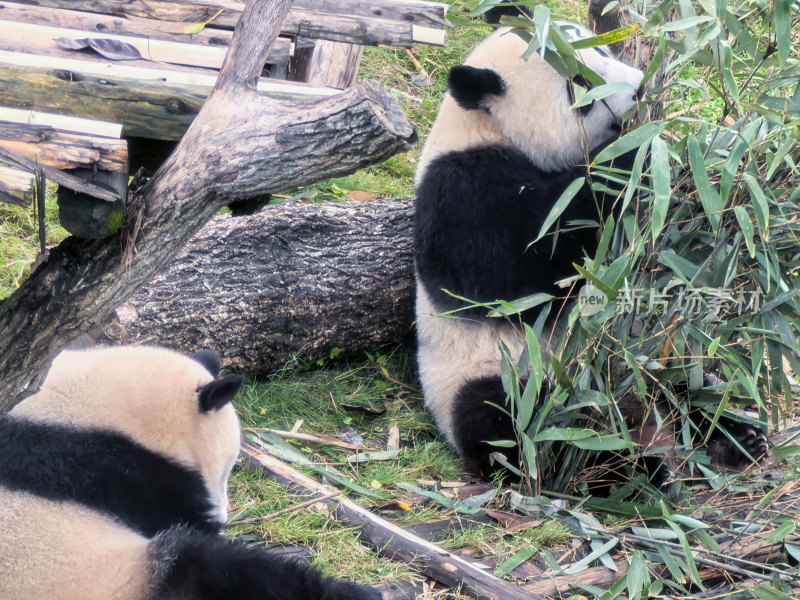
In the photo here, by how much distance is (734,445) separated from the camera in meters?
3.21

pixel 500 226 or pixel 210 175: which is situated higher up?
pixel 210 175

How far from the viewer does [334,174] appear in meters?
2.05

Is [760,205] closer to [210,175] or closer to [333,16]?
[210,175]

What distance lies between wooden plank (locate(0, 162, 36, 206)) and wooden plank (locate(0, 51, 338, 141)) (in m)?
0.64

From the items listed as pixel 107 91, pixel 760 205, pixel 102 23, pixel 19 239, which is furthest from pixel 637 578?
pixel 19 239

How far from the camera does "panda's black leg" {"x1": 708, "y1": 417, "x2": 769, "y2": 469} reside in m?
3.20

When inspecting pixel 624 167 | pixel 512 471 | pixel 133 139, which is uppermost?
pixel 624 167

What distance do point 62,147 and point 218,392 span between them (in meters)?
0.76

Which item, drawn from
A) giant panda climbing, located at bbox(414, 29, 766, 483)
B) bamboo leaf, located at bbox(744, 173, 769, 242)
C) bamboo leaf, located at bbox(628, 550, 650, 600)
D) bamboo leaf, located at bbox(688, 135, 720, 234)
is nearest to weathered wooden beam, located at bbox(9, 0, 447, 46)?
giant panda climbing, located at bbox(414, 29, 766, 483)

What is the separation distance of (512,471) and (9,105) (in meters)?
2.11

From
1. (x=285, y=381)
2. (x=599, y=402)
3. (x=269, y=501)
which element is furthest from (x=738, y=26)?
(x=285, y=381)

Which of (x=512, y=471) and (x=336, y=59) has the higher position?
(x=336, y=59)

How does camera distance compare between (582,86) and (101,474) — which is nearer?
(101,474)

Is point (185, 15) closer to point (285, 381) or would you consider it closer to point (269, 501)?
point (285, 381)
